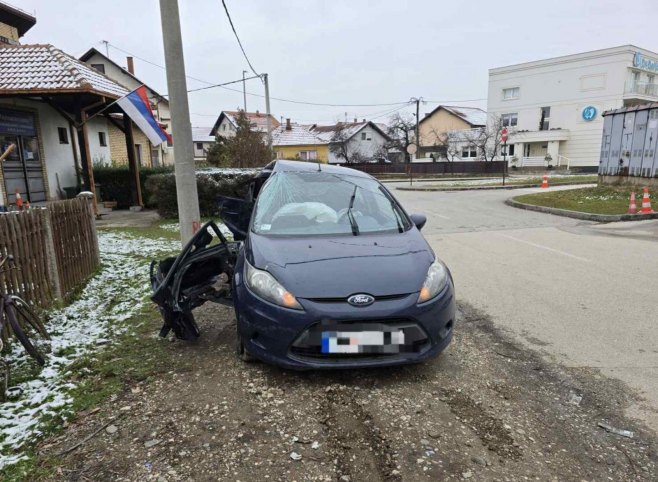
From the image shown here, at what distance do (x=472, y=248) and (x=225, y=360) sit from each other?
596cm

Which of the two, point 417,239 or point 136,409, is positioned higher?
point 417,239

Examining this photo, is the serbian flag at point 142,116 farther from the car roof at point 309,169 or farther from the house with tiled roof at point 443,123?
the house with tiled roof at point 443,123

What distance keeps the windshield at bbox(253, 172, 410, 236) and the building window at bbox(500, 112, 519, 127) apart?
43652 millimetres

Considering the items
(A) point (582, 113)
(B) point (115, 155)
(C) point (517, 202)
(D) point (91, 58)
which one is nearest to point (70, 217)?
(C) point (517, 202)

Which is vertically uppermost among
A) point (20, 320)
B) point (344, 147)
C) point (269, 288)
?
point (344, 147)

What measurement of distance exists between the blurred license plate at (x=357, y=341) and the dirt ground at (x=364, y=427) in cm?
33

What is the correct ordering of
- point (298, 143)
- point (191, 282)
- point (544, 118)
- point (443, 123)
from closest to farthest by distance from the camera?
point (191, 282)
point (544, 118)
point (298, 143)
point (443, 123)

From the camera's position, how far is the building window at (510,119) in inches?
1706

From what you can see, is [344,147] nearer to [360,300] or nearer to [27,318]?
[27,318]

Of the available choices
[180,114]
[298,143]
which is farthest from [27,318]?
[298,143]

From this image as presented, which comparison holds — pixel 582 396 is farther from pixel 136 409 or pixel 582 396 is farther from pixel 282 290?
pixel 136 409

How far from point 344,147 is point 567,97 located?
74.6ft

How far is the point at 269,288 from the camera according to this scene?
3.21 m

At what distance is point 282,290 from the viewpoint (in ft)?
10.4
